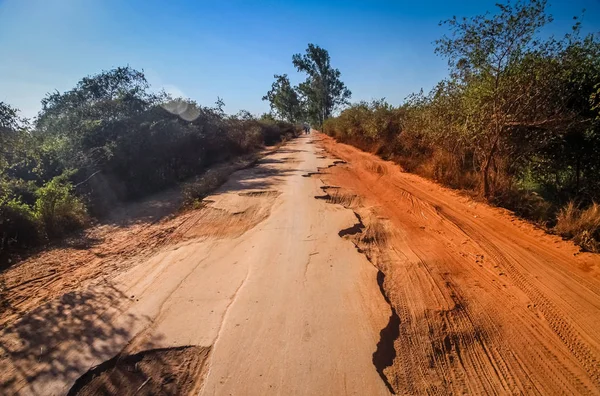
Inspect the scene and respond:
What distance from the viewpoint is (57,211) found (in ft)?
17.7

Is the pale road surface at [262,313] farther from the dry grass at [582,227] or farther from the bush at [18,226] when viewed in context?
the dry grass at [582,227]

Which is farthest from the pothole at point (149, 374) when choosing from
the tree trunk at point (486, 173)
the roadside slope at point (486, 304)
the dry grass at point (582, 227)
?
the tree trunk at point (486, 173)

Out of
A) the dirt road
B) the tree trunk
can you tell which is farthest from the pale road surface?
the tree trunk

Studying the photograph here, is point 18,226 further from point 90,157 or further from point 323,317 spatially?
point 323,317

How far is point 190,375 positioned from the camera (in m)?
Answer: 2.15

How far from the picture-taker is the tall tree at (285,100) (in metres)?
46.1

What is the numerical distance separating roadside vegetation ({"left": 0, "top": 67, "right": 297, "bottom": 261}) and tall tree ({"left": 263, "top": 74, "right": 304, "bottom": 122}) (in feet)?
116

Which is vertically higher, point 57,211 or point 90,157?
point 90,157

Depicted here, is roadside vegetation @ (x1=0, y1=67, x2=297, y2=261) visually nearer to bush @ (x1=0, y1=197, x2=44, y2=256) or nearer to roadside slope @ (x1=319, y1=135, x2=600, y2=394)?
bush @ (x1=0, y1=197, x2=44, y2=256)

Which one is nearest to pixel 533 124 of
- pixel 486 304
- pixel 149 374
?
pixel 486 304

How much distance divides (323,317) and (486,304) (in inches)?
68.2

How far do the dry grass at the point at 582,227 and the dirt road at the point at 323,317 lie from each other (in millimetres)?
238

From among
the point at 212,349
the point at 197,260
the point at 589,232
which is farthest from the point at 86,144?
the point at 589,232

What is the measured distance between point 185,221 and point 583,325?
571 cm
